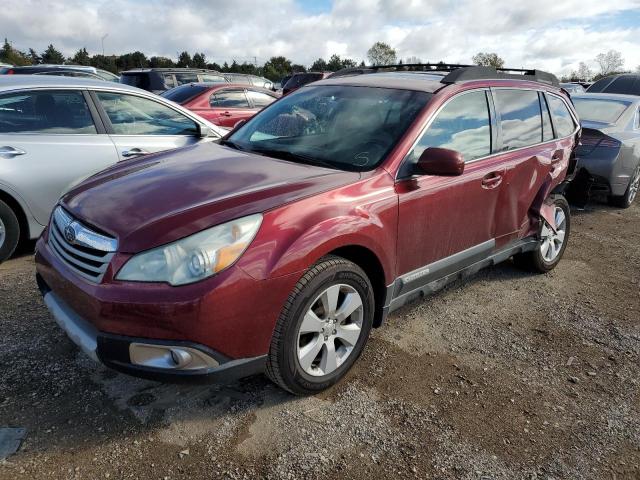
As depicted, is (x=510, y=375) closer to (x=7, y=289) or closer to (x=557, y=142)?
(x=557, y=142)

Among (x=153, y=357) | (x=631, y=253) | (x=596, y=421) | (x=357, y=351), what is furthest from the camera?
(x=631, y=253)

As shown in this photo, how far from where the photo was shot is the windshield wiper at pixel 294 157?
2.95 m

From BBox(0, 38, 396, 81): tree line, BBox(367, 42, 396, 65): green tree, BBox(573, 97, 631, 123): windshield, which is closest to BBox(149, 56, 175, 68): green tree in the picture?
BBox(0, 38, 396, 81): tree line

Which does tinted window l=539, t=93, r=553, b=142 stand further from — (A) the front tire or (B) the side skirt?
(A) the front tire

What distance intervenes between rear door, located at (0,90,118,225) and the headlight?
8.50 feet

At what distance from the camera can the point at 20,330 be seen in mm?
3230

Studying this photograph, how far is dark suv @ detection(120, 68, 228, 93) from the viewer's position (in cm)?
1302

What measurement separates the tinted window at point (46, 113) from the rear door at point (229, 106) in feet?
13.9

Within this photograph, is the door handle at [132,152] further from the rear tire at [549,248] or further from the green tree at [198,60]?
the green tree at [198,60]

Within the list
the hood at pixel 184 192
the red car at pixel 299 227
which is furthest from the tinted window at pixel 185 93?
the hood at pixel 184 192

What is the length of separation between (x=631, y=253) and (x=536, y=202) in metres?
2.00

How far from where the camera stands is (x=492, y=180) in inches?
138

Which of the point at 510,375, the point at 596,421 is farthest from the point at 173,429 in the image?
the point at 596,421

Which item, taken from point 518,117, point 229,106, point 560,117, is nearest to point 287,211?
point 518,117
